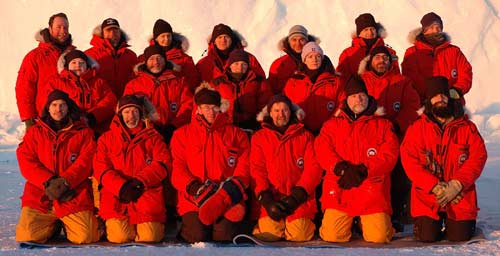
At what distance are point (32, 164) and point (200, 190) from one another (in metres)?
1.44

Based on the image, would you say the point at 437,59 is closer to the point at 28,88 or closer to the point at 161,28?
the point at 161,28

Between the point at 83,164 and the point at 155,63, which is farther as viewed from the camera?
the point at 155,63

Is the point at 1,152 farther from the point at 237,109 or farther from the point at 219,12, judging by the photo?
the point at 237,109

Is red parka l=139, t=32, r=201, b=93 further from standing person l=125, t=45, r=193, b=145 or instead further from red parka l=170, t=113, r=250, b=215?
red parka l=170, t=113, r=250, b=215

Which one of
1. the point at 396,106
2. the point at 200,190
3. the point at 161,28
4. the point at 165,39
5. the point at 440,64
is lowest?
the point at 200,190

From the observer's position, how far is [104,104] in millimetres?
6613

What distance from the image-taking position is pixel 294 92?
672cm

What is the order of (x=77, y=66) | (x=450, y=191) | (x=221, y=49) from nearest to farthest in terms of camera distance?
1. (x=450, y=191)
2. (x=77, y=66)
3. (x=221, y=49)

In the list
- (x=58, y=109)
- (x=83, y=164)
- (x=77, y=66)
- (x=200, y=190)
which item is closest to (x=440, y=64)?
(x=200, y=190)

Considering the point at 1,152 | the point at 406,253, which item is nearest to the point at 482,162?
the point at 406,253

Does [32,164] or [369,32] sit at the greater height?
[369,32]

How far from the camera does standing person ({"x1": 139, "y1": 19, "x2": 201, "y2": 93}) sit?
23.8 feet

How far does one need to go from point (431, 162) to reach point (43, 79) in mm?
3849

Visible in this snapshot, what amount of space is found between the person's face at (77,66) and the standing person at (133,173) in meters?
0.77
